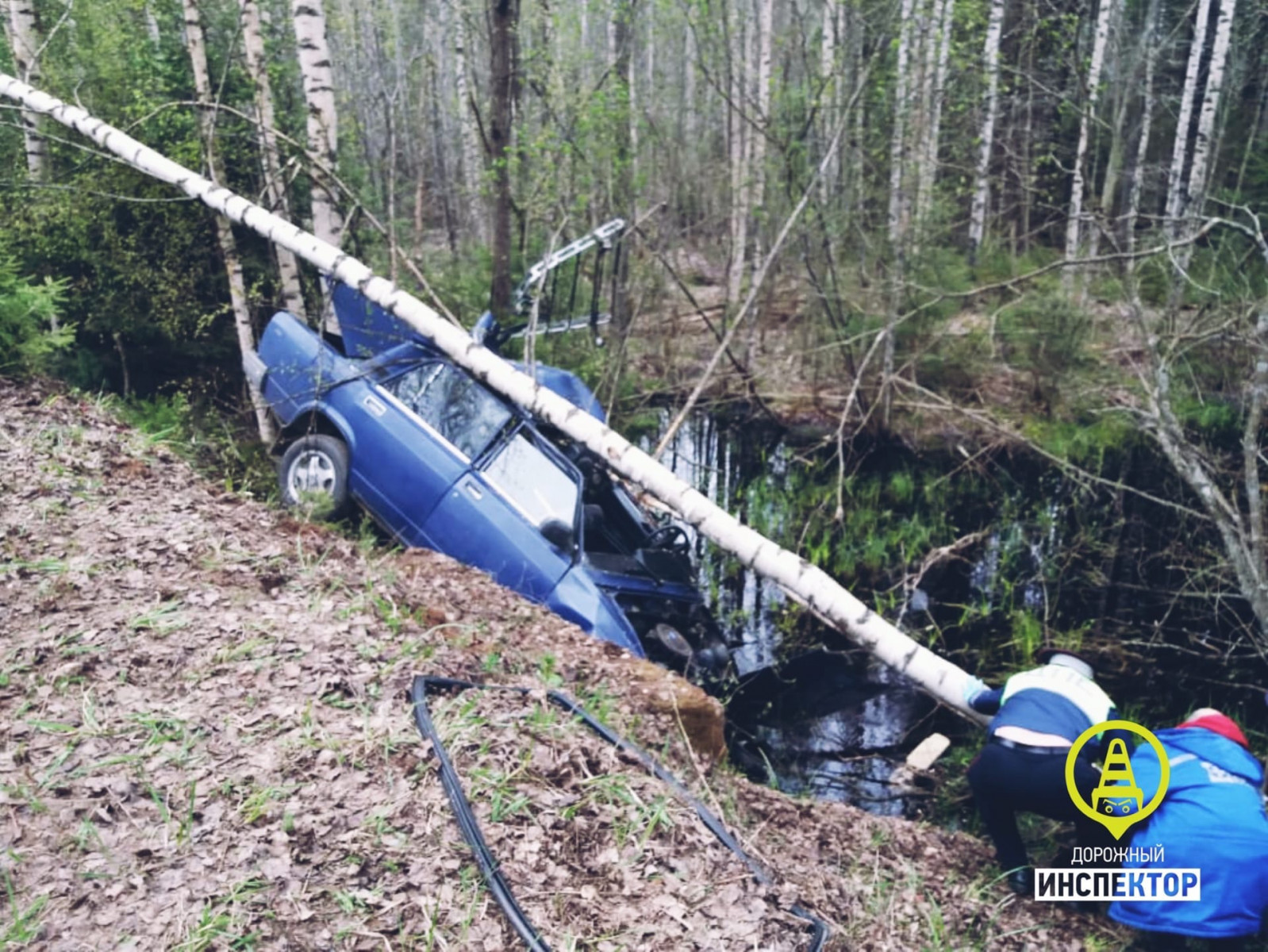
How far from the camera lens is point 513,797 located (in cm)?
342

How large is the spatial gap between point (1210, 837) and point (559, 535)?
3855 millimetres

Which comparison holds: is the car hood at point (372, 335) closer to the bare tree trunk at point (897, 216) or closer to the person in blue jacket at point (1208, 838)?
the bare tree trunk at point (897, 216)

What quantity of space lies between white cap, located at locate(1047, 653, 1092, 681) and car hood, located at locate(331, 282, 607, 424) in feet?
13.4

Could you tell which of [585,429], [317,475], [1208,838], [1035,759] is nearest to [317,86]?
[317,475]

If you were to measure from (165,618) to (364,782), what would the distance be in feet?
5.07

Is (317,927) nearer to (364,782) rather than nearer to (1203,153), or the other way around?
(364,782)

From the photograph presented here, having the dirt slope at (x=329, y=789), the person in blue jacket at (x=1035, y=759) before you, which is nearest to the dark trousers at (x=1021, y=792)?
the person in blue jacket at (x=1035, y=759)

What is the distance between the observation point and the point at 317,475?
22.5 ft

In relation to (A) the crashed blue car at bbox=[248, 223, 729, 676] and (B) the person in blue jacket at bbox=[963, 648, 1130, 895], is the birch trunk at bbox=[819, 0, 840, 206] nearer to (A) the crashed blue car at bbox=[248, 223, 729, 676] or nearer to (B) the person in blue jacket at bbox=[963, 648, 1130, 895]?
(A) the crashed blue car at bbox=[248, 223, 729, 676]

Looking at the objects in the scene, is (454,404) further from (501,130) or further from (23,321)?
(501,130)

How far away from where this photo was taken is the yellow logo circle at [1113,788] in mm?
4027

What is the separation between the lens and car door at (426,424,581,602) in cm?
597

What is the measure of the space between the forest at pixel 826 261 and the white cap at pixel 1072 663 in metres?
1.67

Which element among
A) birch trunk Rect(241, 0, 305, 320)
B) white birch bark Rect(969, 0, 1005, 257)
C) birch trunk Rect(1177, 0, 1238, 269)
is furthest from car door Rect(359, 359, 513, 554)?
birch trunk Rect(1177, 0, 1238, 269)
